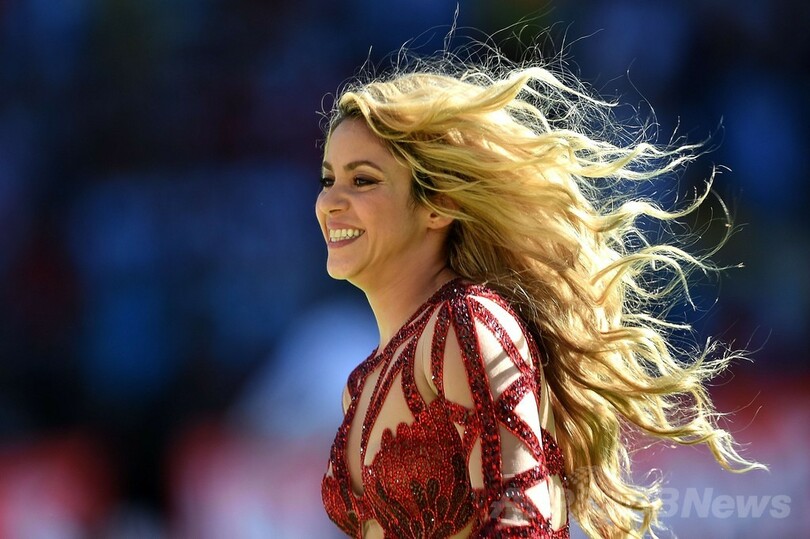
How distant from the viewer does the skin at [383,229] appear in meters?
2.38

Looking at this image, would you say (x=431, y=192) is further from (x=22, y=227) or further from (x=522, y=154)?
(x=22, y=227)

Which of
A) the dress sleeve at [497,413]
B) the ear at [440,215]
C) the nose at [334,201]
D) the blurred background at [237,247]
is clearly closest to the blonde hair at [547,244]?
the ear at [440,215]

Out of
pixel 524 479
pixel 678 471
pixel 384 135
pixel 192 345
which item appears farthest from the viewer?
pixel 192 345

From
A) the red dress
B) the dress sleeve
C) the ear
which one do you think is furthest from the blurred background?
the dress sleeve

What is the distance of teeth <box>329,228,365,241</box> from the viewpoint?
2408 millimetres

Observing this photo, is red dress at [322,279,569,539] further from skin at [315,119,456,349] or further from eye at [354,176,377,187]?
eye at [354,176,377,187]

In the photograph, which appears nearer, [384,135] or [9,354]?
[384,135]

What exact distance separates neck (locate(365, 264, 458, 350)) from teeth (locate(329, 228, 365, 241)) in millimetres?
121

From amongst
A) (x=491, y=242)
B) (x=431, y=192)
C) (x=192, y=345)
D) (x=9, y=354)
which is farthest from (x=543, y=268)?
(x=9, y=354)

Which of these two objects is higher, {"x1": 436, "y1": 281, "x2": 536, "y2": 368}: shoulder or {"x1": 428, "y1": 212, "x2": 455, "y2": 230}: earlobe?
{"x1": 428, "y1": 212, "x2": 455, "y2": 230}: earlobe

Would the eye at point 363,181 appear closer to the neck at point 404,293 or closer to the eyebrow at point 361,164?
the eyebrow at point 361,164

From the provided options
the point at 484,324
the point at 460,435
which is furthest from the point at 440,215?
the point at 460,435

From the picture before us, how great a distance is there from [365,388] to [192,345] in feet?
6.81

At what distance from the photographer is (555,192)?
94.7 inches
